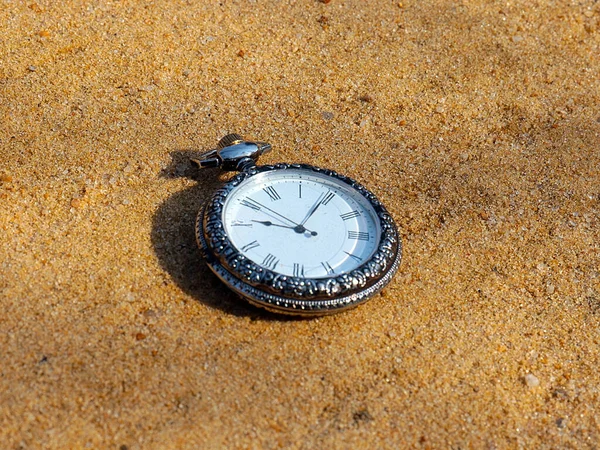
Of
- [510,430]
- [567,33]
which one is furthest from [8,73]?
[567,33]

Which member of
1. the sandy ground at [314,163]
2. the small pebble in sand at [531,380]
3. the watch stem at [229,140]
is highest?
the watch stem at [229,140]

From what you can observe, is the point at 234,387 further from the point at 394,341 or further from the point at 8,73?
the point at 8,73

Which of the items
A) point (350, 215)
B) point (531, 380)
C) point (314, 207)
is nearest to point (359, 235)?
point (350, 215)

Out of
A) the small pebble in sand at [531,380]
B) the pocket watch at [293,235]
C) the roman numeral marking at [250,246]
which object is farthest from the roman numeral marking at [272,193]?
the small pebble in sand at [531,380]

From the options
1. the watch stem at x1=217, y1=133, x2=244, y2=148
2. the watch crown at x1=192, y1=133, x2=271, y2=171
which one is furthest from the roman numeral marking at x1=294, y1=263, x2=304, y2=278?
the watch stem at x1=217, y1=133, x2=244, y2=148

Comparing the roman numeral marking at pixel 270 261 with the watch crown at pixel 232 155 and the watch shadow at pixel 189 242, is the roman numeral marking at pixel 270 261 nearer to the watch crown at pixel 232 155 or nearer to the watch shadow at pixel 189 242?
the watch shadow at pixel 189 242

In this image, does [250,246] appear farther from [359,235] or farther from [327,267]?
[359,235]

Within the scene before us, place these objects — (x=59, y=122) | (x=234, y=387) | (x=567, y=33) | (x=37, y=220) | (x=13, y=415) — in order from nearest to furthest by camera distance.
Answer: (x=13, y=415)
(x=234, y=387)
(x=37, y=220)
(x=59, y=122)
(x=567, y=33)
